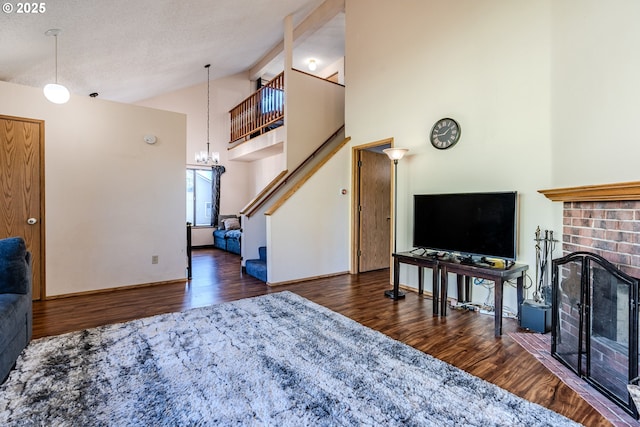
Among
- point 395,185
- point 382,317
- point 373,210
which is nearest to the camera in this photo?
point 382,317

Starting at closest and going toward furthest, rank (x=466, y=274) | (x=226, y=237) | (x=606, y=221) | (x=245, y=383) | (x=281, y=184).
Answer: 1. (x=245, y=383)
2. (x=606, y=221)
3. (x=466, y=274)
4. (x=281, y=184)
5. (x=226, y=237)

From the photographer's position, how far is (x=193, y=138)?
26.7 feet

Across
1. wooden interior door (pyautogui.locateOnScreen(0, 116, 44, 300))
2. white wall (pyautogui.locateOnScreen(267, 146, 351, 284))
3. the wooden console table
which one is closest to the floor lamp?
the wooden console table

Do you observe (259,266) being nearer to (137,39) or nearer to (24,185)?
(24,185)

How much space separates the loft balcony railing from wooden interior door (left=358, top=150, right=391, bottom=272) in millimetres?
2283

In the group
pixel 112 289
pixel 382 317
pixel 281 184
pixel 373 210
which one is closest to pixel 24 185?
pixel 112 289

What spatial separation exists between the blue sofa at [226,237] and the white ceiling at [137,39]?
3.52 metres

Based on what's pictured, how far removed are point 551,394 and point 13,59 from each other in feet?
19.9

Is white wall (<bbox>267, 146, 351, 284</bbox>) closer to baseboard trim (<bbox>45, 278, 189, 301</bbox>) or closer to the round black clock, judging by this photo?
baseboard trim (<bbox>45, 278, 189, 301</bbox>)

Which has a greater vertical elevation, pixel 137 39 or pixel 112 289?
pixel 137 39

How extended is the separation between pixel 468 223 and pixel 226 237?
19.2 feet

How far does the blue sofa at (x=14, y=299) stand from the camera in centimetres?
204

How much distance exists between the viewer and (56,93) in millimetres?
3531

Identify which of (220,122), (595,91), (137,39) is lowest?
(595,91)
